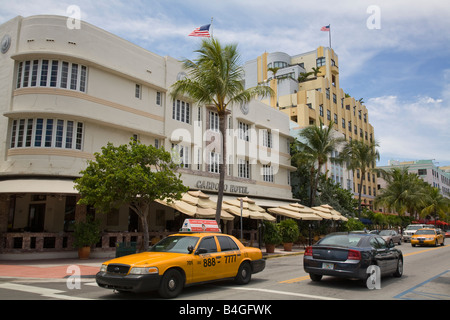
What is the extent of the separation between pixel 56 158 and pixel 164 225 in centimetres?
877

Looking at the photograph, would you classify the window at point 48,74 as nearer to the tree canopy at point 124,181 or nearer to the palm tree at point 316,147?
the tree canopy at point 124,181

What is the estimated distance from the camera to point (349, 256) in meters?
10.0

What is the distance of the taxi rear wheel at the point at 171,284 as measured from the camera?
335 inches

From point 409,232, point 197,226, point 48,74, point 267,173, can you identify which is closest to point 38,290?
point 197,226

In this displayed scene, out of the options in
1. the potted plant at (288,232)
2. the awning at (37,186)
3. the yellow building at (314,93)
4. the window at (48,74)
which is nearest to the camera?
the awning at (37,186)

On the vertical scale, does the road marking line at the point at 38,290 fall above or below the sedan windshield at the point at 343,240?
below

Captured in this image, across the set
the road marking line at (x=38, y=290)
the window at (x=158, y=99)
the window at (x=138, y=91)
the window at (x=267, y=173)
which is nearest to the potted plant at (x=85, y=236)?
the road marking line at (x=38, y=290)

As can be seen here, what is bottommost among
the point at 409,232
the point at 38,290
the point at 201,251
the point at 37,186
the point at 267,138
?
the point at 38,290

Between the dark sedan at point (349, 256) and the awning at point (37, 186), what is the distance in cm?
1177

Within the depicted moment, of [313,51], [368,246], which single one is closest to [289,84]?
[313,51]

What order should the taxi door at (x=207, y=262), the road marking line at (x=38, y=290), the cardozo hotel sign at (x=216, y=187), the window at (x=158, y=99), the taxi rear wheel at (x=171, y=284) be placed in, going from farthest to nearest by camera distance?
the cardozo hotel sign at (x=216, y=187) → the window at (x=158, y=99) → the taxi door at (x=207, y=262) → the road marking line at (x=38, y=290) → the taxi rear wheel at (x=171, y=284)

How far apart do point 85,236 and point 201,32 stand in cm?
1492

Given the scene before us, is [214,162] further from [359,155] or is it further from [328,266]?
[359,155]

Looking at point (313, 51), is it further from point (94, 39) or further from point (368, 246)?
point (368, 246)
